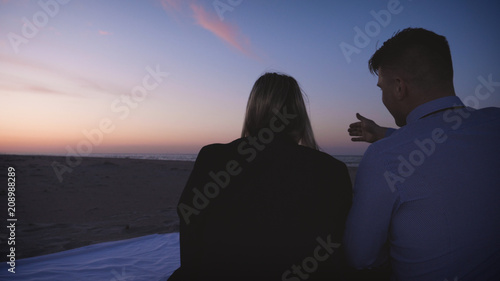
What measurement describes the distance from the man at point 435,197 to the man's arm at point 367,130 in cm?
64

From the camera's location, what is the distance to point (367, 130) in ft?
6.89

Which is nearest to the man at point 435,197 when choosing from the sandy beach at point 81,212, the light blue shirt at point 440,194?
the light blue shirt at point 440,194

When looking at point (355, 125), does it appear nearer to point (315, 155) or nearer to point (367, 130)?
point (367, 130)

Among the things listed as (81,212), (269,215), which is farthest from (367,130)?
(81,212)

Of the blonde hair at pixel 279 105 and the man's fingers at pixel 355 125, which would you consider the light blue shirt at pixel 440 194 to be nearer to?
the blonde hair at pixel 279 105

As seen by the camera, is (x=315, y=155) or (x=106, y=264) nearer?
(x=315, y=155)

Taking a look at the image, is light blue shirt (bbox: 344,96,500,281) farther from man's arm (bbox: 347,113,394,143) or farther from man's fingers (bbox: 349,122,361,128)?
man's fingers (bbox: 349,122,361,128)

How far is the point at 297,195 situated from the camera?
1.31m

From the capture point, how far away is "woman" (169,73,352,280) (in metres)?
1.29

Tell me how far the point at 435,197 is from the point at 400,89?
2.27 feet

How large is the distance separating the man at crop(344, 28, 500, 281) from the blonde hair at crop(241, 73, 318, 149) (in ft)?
1.82

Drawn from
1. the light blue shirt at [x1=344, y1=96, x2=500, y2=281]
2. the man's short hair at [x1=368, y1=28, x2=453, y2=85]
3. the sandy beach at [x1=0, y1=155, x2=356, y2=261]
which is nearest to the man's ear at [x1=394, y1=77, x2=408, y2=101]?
the man's short hair at [x1=368, y1=28, x2=453, y2=85]

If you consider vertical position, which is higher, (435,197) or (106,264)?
(435,197)

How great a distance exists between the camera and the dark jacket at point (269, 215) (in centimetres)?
129
